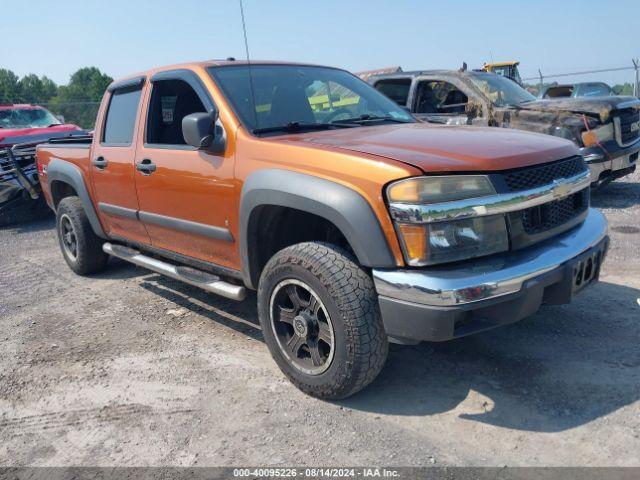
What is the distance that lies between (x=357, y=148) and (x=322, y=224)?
2.11ft

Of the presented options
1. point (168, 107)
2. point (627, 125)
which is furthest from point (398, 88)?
point (168, 107)

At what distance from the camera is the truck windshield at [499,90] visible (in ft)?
24.6

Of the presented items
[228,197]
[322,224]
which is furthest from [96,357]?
[322,224]

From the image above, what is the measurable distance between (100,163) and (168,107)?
0.84 metres

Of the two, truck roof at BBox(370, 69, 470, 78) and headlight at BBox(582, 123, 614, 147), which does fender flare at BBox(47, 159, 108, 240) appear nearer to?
truck roof at BBox(370, 69, 470, 78)

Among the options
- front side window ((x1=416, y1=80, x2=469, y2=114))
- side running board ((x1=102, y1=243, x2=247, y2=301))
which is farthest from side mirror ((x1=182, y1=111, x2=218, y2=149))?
front side window ((x1=416, y1=80, x2=469, y2=114))

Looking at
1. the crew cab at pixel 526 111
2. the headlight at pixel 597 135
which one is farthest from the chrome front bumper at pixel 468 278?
the headlight at pixel 597 135

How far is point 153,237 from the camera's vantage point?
423 centimetres

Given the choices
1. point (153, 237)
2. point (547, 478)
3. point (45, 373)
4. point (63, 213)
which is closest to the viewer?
point (547, 478)

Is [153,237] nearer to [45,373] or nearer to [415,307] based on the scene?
[45,373]

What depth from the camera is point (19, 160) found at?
8328 millimetres

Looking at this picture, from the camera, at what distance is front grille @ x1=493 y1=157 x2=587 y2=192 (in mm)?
2586

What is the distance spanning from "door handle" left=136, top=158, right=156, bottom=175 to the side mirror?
712 mm

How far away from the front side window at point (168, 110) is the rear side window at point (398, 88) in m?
4.57
